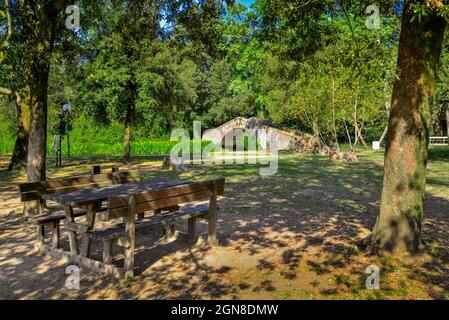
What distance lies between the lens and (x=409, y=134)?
18.6 feet

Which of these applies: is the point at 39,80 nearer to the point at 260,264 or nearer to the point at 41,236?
the point at 41,236

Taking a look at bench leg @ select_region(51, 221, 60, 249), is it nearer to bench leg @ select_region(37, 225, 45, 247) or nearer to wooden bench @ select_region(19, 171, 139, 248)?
wooden bench @ select_region(19, 171, 139, 248)

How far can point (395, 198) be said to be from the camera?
5.80m

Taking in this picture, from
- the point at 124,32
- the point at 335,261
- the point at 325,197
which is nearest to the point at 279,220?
the point at 335,261

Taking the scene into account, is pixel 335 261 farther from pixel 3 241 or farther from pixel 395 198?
pixel 3 241

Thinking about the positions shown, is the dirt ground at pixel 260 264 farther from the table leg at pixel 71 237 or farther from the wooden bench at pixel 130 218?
the table leg at pixel 71 237

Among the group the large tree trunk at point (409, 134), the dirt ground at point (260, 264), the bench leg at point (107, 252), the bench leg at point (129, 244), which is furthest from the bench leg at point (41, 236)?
the large tree trunk at point (409, 134)

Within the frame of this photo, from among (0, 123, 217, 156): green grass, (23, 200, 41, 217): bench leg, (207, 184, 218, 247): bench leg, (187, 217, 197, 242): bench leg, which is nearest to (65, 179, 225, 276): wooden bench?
(207, 184, 218, 247): bench leg

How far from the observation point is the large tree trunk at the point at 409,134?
5.56 m

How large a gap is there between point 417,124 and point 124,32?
375 inches

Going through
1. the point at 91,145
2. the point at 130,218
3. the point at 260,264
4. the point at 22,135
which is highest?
the point at 22,135

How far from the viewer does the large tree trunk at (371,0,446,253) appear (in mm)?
5559

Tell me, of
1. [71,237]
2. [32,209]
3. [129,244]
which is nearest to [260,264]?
[129,244]

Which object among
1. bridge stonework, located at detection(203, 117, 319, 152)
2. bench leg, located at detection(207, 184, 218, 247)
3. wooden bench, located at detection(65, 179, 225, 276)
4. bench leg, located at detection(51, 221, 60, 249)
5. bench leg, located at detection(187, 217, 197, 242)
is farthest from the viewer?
bridge stonework, located at detection(203, 117, 319, 152)
